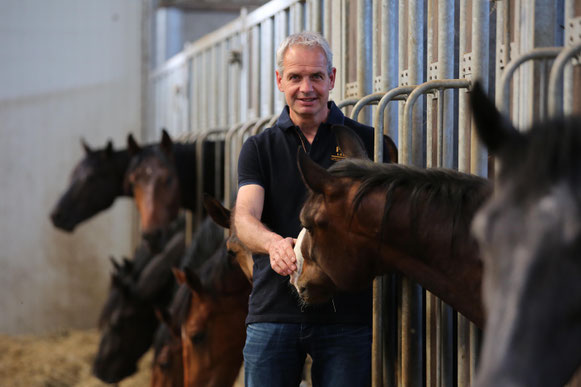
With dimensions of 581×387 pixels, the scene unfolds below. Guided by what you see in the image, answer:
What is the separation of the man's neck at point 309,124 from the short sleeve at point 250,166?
13 centimetres

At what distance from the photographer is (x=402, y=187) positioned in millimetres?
1509

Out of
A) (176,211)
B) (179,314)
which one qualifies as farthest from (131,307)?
(179,314)

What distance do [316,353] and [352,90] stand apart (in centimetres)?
117

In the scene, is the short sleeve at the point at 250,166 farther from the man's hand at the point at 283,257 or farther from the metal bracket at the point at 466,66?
the metal bracket at the point at 466,66

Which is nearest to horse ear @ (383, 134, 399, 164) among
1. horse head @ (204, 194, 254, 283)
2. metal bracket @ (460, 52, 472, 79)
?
metal bracket @ (460, 52, 472, 79)

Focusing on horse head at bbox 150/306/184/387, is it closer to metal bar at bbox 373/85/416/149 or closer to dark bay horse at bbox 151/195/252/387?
dark bay horse at bbox 151/195/252/387

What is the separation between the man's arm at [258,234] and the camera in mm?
1621

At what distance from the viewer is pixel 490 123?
956 millimetres

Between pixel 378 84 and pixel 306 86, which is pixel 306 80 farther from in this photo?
pixel 378 84

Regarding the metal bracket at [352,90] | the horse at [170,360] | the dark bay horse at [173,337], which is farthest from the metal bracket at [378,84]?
the horse at [170,360]

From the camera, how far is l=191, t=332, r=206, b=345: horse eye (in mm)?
2635

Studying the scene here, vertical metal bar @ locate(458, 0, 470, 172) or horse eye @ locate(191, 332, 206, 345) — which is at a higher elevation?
vertical metal bar @ locate(458, 0, 470, 172)

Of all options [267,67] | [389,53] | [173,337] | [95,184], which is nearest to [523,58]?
[389,53]

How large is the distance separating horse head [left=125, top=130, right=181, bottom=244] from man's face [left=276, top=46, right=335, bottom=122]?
1.97 meters
